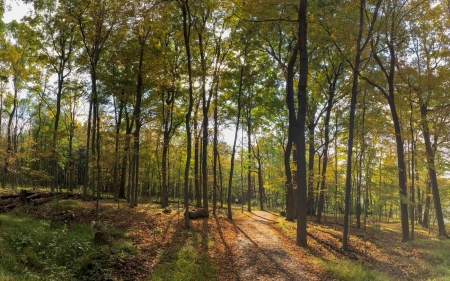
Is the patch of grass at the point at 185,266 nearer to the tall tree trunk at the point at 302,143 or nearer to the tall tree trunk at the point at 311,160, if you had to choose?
the tall tree trunk at the point at 302,143

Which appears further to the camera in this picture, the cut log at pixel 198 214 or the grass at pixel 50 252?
the cut log at pixel 198 214

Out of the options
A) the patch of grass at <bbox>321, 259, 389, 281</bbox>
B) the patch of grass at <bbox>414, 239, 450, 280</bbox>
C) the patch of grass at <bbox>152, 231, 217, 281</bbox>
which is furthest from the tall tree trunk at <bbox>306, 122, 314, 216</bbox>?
the patch of grass at <bbox>152, 231, 217, 281</bbox>

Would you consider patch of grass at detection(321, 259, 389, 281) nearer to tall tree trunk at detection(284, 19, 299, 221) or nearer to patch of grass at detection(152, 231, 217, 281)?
patch of grass at detection(152, 231, 217, 281)

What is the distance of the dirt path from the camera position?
7831 mm

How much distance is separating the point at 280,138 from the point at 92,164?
20.1 meters

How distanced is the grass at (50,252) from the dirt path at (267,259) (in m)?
3.85

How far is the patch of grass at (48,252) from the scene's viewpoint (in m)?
6.58

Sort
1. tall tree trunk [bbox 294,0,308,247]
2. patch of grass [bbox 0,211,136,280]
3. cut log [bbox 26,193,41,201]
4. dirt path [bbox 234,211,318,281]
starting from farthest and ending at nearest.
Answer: cut log [bbox 26,193,41,201] → tall tree trunk [bbox 294,0,308,247] → dirt path [bbox 234,211,318,281] → patch of grass [bbox 0,211,136,280]

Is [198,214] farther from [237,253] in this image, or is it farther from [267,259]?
[267,259]

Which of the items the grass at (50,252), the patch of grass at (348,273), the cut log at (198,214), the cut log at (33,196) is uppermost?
the cut log at (33,196)

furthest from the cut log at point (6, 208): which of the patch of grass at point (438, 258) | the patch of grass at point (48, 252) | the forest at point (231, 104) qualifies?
the patch of grass at point (438, 258)

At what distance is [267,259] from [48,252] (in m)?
6.80

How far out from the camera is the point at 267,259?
920 cm

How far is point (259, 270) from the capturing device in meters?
8.21
